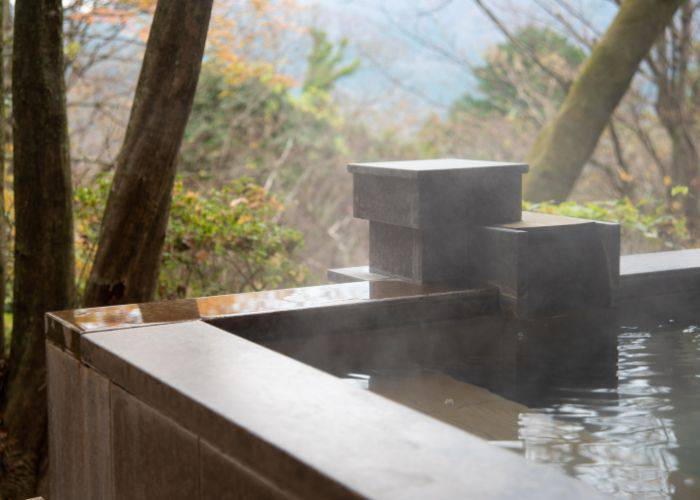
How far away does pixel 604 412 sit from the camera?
3.54 metres

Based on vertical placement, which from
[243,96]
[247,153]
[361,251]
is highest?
[243,96]

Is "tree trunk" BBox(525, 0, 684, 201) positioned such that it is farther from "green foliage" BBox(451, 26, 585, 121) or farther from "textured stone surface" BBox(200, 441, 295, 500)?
"textured stone surface" BBox(200, 441, 295, 500)

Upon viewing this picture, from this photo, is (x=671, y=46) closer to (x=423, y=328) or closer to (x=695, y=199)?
(x=695, y=199)

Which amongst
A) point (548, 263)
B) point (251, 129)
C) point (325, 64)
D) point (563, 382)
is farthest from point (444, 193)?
point (325, 64)

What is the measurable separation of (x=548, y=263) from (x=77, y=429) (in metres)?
2.28

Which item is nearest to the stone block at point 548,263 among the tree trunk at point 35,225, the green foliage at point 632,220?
the tree trunk at point 35,225

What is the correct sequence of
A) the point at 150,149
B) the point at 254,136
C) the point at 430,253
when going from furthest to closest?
the point at 254,136 → the point at 150,149 → the point at 430,253

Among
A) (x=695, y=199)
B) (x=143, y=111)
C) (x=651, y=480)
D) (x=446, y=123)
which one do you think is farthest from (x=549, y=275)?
(x=446, y=123)

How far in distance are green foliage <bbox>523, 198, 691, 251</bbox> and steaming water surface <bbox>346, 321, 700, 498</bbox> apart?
10.2ft

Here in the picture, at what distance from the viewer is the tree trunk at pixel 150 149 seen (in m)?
4.61

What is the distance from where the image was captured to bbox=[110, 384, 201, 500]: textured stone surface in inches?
95.5

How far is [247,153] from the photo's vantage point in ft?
44.4

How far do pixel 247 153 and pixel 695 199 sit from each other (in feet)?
20.8

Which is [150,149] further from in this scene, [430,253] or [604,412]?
[604,412]
